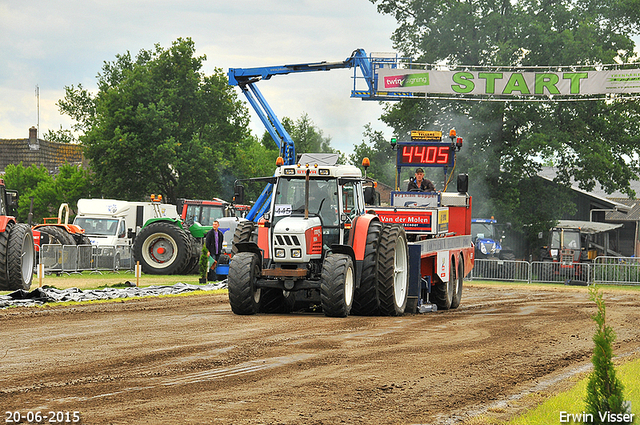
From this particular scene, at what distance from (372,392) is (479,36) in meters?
34.1

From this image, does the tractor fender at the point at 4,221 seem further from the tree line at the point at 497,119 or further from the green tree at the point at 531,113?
the green tree at the point at 531,113

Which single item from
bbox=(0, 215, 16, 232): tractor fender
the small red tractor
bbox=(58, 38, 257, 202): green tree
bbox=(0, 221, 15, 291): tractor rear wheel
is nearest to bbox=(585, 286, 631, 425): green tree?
bbox=(0, 221, 15, 291): tractor rear wheel

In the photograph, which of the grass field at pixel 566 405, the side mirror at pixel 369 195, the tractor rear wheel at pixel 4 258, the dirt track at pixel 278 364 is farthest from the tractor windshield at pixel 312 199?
the grass field at pixel 566 405

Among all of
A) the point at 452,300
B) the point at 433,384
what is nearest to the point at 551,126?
the point at 452,300

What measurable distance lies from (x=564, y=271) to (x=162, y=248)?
52.9ft

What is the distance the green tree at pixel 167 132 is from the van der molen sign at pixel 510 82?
17884mm

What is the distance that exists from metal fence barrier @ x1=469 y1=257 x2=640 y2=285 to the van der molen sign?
6908 mm

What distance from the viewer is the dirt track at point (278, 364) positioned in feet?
20.6

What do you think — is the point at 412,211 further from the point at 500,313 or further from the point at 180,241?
the point at 180,241

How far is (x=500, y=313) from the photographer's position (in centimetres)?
1570

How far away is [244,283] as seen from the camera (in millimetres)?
13109

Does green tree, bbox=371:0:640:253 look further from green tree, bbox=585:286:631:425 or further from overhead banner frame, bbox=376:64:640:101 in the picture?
green tree, bbox=585:286:631:425

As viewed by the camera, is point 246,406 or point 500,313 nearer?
point 246,406

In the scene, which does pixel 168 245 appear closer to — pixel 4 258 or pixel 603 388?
pixel 4 258
